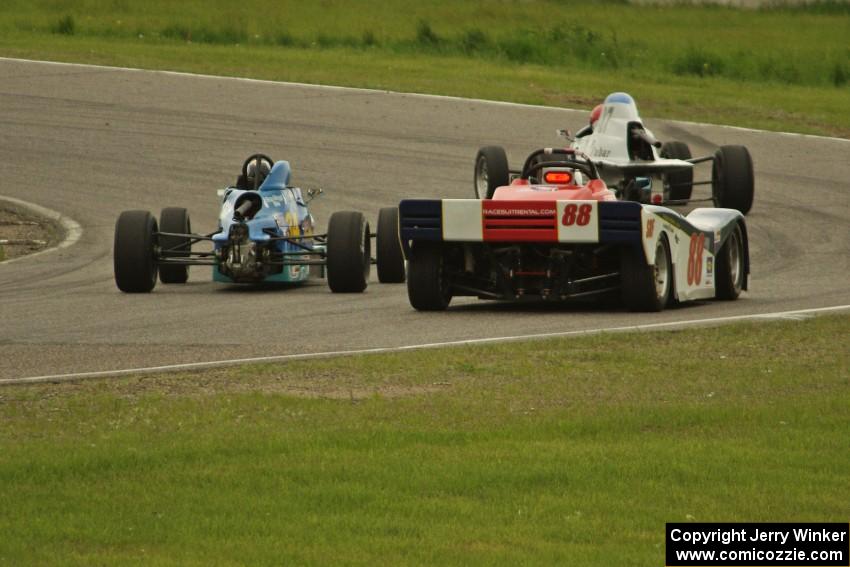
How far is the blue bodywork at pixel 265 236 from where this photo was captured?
52.2 feet

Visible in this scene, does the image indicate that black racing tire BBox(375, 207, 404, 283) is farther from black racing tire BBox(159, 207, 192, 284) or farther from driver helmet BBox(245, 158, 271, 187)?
black racing tire BBox(159, 207, 192, 284)

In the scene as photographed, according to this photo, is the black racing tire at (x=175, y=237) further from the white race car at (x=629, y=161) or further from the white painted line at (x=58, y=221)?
the white race car at (x=629, y=161)

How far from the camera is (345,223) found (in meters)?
15.5

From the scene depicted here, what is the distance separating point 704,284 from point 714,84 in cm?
2159

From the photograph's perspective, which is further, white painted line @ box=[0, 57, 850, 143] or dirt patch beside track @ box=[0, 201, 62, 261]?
white painted line @ box=[0, 57, 850, 143]

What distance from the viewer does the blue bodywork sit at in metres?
15.9

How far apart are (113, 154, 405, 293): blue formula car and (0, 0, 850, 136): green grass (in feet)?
48.8

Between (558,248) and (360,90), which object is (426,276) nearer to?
(558,248)

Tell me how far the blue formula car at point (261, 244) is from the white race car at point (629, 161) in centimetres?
439

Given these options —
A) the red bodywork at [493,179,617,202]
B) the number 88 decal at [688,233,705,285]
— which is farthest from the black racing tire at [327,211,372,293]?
the number 88 decal at [688,233,705,285]

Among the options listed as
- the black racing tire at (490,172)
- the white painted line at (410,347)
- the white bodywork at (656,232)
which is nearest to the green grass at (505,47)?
the black racing tire at (490,172)

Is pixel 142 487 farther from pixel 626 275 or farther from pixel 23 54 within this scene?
pixel 23 54

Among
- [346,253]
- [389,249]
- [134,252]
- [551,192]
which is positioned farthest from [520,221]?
[134,252]

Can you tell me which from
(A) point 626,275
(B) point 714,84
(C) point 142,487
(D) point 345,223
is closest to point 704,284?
(A) point 626,275
